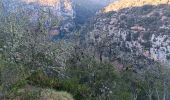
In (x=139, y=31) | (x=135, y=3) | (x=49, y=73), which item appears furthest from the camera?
(x=135, y=3)

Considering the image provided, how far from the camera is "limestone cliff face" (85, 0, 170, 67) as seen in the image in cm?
11188

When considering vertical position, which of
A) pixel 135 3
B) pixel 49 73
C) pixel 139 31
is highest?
pixel 135 3

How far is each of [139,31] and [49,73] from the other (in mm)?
87735

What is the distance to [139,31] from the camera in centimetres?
12675

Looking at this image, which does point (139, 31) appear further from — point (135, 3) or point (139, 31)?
point (135, 3)

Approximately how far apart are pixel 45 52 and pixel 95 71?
20.4 metres

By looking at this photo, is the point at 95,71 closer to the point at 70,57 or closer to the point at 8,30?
the point at 70,57

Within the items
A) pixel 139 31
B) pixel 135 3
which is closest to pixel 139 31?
pixel 139 31

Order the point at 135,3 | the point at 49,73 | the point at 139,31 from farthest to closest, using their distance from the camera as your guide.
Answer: the point at 135,3 → the point at 139,31 → the point at 49,73

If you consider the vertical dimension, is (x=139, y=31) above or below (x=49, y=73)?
below

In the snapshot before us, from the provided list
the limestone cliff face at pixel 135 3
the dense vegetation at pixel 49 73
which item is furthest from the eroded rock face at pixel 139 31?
the dense vegetation at pixel 49 73

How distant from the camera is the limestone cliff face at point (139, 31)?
11188 cm

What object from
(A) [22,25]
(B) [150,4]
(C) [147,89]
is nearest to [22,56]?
(A) [22,25]

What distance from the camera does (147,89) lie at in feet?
209
